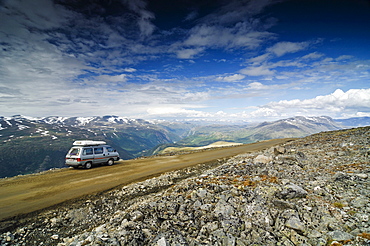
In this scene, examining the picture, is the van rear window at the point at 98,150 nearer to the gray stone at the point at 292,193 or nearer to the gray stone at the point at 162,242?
the gray stone at the point at 162,242

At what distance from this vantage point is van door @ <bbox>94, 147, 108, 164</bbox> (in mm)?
Result: 19589

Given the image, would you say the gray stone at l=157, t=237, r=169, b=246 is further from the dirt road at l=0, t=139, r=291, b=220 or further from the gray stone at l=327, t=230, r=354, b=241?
the dirt road at l=0, t=139, r=291, b=220

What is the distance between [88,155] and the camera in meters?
18.9

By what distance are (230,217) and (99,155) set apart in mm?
17926

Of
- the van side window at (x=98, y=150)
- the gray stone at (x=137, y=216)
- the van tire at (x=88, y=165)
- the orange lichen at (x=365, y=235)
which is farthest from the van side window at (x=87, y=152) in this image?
the orange lichen at (x=365, y=235)

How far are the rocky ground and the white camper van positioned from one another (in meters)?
9.26

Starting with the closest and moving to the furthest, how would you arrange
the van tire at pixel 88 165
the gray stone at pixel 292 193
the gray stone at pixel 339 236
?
the gray stone at pixel 339 236 < the gray stone at pixel 292 193 < the van tire at pixel 88 165

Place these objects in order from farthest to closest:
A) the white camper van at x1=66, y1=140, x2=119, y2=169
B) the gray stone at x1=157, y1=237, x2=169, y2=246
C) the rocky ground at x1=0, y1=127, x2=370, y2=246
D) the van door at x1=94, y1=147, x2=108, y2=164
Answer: the van door at x1=94, y1=147, x2=108, y2=164
the white camper van at x1=66, y1=140, x2=119, y2=169
the rocky ground at x1=0, y1=127, x2=370, y2=246
the gray stone at x1=157, y1=237, x2=169, y2=246

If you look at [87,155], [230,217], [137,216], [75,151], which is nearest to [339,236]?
[230,217]

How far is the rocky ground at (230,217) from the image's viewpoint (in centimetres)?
546

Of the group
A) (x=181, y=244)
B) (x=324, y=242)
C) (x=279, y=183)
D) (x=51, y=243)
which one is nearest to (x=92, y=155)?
(x=51, y=243)

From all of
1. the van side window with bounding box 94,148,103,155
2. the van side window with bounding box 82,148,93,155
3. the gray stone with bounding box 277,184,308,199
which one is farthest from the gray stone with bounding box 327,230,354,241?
the van side window with bounding box 94,148,103,155

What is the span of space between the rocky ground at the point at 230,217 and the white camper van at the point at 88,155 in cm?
926

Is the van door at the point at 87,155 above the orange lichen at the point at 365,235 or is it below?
above
